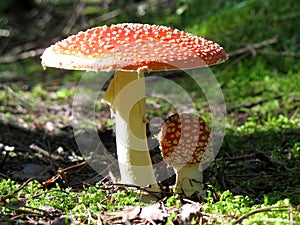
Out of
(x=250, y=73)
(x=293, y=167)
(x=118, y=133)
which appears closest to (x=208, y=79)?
(x=250, y=73)

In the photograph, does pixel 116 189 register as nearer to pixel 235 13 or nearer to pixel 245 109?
pixel 245 109

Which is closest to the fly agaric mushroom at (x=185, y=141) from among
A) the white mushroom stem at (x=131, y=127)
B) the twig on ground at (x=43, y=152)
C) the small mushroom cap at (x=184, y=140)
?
the small mushroom cap at (x=184, y=140)

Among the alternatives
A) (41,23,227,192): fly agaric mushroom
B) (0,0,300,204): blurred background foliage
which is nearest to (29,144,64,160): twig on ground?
(41,23,227,192): fly agaric mushroom

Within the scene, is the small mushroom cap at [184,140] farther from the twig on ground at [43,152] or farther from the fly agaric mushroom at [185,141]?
the twig on ground at [43,152]

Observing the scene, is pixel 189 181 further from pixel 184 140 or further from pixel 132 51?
pixel 132 51

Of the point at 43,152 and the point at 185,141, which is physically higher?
the point at 185,141

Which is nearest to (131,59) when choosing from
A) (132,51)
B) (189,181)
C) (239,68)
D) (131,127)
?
(132,51)

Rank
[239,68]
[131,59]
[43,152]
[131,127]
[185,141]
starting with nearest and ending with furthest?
1. [131,59]
2. [185,141]
3. [131,127]
4. [43,152]
5. [239,68]

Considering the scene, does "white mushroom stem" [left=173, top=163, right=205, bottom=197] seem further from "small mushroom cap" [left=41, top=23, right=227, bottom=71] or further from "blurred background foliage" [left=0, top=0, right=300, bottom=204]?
"small mushroom cap" [left=41, top=23, right=227, bottom=71]
